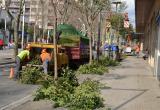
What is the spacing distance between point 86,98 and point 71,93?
1302mm

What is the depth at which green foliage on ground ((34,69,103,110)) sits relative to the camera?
40.0ft

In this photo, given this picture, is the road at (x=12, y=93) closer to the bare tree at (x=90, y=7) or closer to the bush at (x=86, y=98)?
the bush at (x=86, y=98)

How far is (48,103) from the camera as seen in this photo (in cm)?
1345

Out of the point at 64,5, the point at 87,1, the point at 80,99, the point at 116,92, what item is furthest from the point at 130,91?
the point at 64,5

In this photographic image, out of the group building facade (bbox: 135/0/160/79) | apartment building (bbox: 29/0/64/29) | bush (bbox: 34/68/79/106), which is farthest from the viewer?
apartment building (bbox: 29/0/64/29)

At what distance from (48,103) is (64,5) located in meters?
26.3

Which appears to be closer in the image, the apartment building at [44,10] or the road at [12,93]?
the road at [12,93]

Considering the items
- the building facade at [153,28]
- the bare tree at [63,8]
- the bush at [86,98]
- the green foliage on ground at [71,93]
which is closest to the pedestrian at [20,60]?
the building facade at [153,28]

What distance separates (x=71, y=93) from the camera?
13.5 m

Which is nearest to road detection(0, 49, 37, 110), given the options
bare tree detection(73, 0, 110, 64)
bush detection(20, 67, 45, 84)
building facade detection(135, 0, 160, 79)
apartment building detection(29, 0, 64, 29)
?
bush detection(20, 67, 45, 84)

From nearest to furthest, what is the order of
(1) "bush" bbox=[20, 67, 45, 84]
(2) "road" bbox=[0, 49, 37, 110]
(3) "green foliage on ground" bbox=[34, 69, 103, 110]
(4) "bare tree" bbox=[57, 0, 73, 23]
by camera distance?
1. (3) "green foliage on ground" bbox=[34, 69, 103, 110]
2. (2) "road" bbox=[0, 49, 37, 110]
3. (1) "bush" bbox=[20, 67, 45, 84]
4. (4) "bare tree" bbox=[57, 0, 73, 23]

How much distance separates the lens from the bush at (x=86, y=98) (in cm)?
1208

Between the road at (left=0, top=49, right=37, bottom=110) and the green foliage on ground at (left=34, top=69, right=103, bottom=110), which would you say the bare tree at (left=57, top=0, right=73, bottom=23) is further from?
the green foliage on ground at (left=34, top=69, right=103, bottom=110)

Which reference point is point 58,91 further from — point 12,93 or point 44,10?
point 44,10
